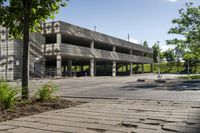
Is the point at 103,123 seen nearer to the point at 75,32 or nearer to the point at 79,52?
the point at 75,32

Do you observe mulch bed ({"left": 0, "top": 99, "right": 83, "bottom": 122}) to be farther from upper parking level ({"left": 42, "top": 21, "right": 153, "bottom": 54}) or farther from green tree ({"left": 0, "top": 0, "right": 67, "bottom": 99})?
upper parking level ({"left": 42, "top": 21, "right": 153, "bottom": 54})

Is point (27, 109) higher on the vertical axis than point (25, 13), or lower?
lower

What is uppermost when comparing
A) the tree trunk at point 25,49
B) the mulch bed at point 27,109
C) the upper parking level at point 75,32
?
the upper parking level at point 75,32

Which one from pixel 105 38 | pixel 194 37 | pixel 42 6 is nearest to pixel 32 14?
pixel 42 6

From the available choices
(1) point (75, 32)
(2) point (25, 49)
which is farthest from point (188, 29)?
(2) point (25, 49)

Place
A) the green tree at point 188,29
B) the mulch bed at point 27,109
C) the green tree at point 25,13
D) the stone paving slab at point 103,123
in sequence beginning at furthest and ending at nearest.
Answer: the green tree at point 188,29 < the green tree at point 25,13 < the mulch bed at point 27,109 < the stone paving slab at point 103,123

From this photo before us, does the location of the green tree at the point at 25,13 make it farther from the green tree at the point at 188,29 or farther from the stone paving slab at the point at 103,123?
the green tree at the point at 188,29

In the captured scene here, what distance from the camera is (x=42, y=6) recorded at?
827cm

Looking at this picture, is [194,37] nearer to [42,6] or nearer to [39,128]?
[42,6]

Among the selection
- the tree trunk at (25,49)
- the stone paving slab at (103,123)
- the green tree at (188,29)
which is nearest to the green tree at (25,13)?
the tree trunk at (25,49)

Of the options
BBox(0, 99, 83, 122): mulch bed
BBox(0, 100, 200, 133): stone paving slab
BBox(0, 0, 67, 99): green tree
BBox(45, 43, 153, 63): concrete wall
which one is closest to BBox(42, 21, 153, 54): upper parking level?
BBox(45, 43, 153, 63): concrete wall

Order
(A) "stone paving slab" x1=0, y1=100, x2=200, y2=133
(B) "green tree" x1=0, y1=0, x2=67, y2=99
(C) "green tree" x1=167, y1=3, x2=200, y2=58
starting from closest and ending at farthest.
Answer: (A) "stone paving slab" x1=0, y1=100, x2=200, y2=133 < (B) "green tree" x1=0, y1=0, x2=67, y2=99 < (C) "green tree" x1=167, y1=3, x2=200, y2=58

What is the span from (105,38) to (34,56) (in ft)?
56.8

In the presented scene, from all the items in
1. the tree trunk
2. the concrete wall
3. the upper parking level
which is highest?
the upper parking level
